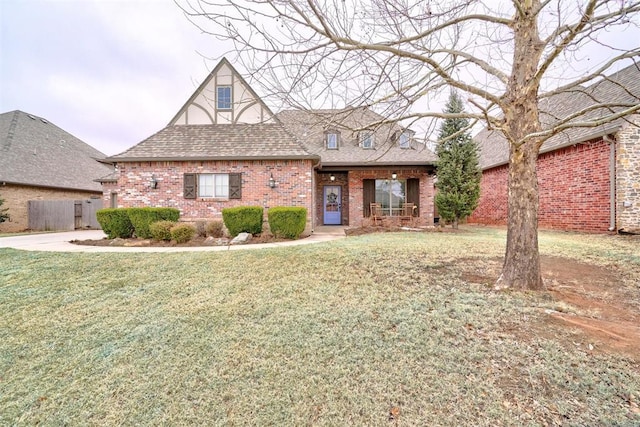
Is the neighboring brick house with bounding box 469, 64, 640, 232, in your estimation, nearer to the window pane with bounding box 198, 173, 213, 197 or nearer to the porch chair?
the porch chair

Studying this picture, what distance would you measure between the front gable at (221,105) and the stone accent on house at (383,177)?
5479 mm

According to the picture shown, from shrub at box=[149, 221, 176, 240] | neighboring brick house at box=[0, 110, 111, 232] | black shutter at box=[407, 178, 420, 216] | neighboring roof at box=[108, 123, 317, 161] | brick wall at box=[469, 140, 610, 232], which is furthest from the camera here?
neighboring brick house at box=[0, 110, 111, 232]

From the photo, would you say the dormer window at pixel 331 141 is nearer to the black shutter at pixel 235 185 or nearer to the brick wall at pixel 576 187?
the black shutter at pixel 235 185

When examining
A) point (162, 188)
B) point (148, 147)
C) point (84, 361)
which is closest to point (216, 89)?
point (148, 147)

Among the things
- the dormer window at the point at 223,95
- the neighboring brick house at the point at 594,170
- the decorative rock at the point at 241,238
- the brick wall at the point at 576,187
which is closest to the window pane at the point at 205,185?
the decorative rock at the point at 241,238

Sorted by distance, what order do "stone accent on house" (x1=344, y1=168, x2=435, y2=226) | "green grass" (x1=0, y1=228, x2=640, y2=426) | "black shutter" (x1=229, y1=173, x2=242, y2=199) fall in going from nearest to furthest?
"green grass" (x1=0, y1=228, x2=640, y2=426), "black shutter" (x1=229, y1=173, x2=242, y2=199), "stone accent on house" (x1=344, y1=168, x2=435, y2=226)

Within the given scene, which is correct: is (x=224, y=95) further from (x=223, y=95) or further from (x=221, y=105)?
(x=221, y=105)

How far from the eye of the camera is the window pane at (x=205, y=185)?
10.5 m

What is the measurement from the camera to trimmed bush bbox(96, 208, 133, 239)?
8.81m

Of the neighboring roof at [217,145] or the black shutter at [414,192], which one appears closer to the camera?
the neighboring roof at [217,145]

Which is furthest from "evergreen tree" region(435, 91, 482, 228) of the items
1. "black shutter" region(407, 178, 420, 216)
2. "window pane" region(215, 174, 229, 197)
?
"window pane" region(215, 174, 229, 197)

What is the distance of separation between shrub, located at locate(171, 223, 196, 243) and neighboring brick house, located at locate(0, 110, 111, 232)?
31.5ft

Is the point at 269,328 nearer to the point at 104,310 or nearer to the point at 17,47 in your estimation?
the point at 104,310

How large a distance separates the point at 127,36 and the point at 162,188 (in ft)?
16.6
